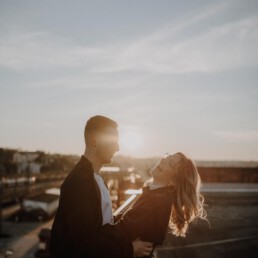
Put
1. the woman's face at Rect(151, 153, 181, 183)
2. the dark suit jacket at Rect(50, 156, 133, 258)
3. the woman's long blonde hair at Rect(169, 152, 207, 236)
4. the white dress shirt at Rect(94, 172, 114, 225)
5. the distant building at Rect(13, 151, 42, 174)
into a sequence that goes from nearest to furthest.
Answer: the dark suit jacket at Rect(50, 156, 133, 258) → the white dress shirt at Rect(94, 172, 114, 225) → the woman's long blonde hair at Rect(169, 152, 207, 236) → the woman's face at Rect(151, 153, 181, 183) → the distant building at Rect(13, 151, 42, 174)

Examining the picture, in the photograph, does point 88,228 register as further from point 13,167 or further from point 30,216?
point 13,167

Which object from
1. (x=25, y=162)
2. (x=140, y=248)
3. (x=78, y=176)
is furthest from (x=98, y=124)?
(x=25, y=162)

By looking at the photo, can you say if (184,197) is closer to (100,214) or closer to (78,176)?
(100,214)

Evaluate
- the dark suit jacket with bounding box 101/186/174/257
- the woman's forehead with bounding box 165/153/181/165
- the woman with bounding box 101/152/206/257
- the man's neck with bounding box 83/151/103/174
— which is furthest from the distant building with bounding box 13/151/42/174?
the dark suit jacket with bounding box 101/186/174/257

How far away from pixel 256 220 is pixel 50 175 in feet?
275

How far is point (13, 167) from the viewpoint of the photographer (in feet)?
303

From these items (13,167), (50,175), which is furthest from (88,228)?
(13,167)

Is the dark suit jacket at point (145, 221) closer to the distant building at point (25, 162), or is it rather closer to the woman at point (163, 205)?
the woman at point (163, 205)

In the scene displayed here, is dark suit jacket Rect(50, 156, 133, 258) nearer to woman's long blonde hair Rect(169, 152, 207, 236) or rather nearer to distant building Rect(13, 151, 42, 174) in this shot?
woman's long blonde hair Rect(169, 152, 207, 236)

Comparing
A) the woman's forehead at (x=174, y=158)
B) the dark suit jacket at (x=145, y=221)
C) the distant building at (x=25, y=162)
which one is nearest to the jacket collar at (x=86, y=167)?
the dark suit jacket at (x=145, y=221)

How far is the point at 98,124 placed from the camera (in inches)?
105

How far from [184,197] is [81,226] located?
111 cm

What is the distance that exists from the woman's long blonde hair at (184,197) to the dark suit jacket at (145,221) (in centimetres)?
37

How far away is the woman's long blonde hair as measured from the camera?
311 cm
